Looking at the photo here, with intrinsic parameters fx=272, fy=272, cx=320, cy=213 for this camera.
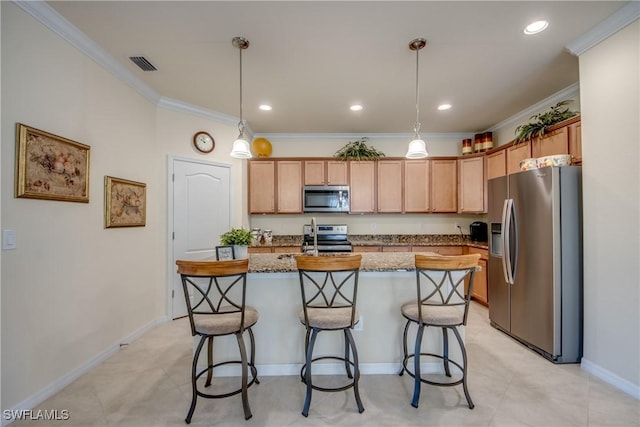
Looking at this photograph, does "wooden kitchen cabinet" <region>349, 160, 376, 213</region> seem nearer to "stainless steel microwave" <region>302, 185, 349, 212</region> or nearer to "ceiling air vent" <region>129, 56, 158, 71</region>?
"stainless steel microwave" <region>302, 185, 349, 212</region>

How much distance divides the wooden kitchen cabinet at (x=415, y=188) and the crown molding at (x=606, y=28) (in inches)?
93.5

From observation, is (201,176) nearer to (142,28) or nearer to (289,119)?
(289,119)

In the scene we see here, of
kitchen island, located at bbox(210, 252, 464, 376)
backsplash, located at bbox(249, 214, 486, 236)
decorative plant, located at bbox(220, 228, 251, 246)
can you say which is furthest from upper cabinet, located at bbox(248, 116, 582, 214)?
kitchen island, located at bbox(210, 252, 464, 376)

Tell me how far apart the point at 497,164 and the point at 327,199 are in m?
2.57

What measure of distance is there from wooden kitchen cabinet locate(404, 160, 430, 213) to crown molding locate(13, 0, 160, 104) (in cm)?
389

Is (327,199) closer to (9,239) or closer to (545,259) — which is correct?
(545,259)

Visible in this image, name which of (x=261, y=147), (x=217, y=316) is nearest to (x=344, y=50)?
(x=217, y=316)

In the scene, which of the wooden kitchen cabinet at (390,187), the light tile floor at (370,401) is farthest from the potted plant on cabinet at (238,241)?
the wooden kitchen cabinet at (390,187)

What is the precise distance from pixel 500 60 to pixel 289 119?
8.74 feet

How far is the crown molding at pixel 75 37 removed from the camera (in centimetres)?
189

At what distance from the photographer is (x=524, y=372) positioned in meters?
2.30

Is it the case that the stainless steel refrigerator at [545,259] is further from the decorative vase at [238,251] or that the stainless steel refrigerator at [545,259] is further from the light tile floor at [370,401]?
the decorative vase at [238,251]

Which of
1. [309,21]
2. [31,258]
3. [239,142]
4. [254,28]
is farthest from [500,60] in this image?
[31,258]

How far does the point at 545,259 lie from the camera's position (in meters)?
2.49
